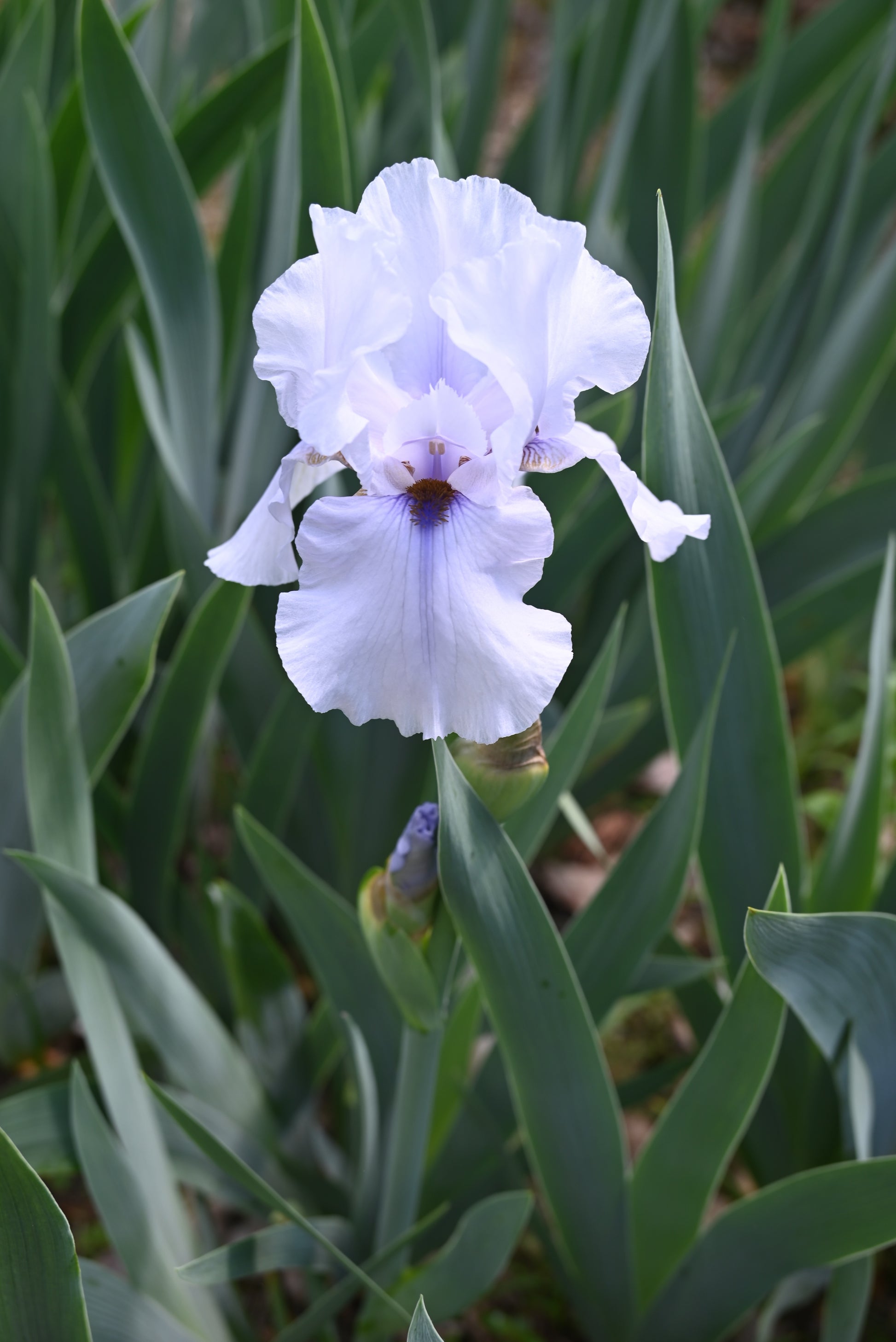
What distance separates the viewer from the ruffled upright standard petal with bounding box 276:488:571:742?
45cm

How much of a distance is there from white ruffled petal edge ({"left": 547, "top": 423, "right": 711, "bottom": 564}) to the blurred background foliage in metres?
0.22

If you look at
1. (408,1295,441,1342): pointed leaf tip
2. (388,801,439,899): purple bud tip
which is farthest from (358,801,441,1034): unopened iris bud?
(408,1295,441,1342): pointed leaf tip

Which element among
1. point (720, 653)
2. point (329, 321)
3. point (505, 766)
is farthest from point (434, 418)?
point (720, 653)

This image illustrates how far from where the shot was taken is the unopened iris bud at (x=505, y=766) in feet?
1.81

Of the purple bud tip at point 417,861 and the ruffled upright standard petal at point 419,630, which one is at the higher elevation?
the ruffled upright standard petal at point 419,630

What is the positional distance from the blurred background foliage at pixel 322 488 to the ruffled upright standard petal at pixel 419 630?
282mm

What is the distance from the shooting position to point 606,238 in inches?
44.5

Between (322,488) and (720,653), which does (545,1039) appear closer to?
(720,653)

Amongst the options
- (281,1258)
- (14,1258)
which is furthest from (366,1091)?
(14,1258)

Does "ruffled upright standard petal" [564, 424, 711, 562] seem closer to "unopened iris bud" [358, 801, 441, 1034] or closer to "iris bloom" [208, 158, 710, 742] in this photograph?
"iris bloom" [208, 158, 710, 742]

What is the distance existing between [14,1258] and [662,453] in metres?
0.58

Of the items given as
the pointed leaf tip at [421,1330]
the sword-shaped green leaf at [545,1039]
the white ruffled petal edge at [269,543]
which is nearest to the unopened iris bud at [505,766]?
the sword-shaped green leaf at [545,1039]

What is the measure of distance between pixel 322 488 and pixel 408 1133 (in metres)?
0.47

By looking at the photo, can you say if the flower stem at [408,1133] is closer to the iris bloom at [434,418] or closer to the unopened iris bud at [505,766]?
the unopened iris bud at [505,766]
